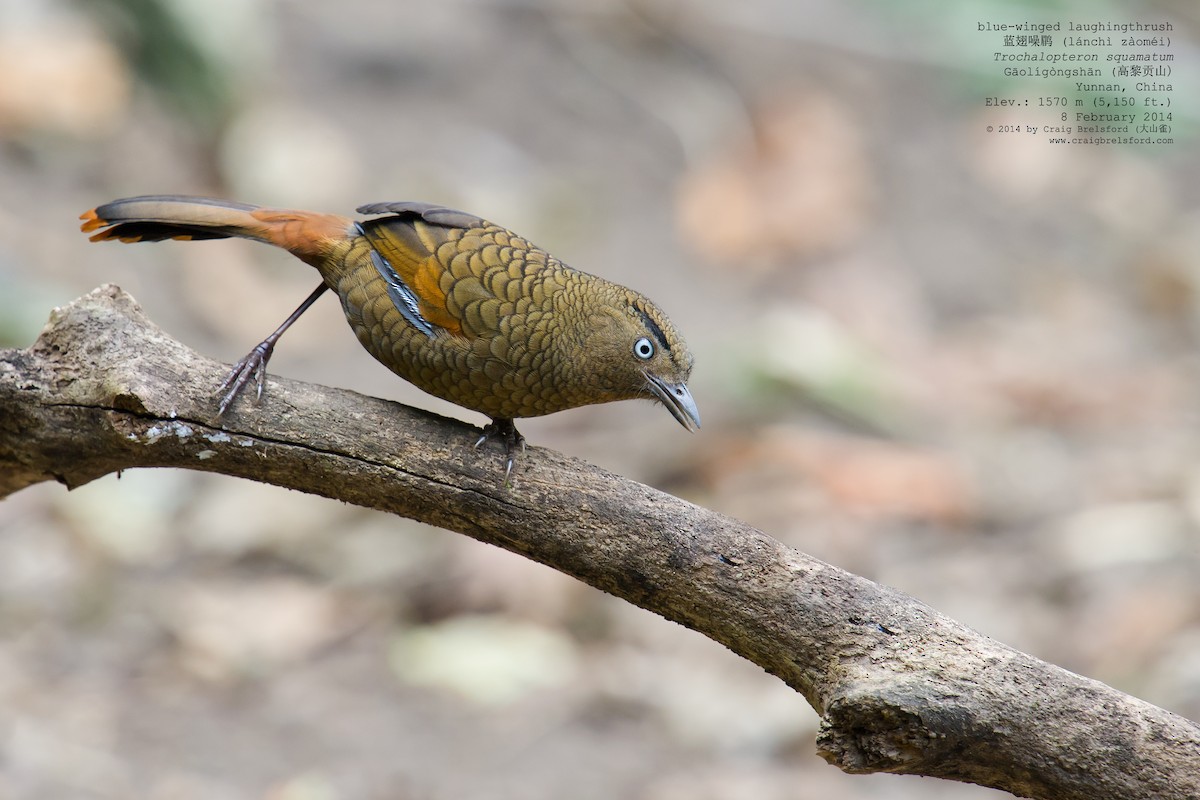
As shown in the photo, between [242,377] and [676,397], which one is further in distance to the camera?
[676,397]

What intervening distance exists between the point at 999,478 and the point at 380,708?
4.42m

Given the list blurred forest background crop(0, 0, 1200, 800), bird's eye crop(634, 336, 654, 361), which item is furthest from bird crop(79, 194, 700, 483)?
blurred forest background crop(0, 0, 1200, 800)

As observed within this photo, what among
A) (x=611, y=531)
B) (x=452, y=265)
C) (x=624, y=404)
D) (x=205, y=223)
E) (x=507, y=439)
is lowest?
(x=611, y=531)

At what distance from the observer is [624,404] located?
29.1 feet

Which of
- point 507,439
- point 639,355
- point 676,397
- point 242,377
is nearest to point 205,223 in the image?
point 242,377

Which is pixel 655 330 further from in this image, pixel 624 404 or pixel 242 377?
pixel 624 404

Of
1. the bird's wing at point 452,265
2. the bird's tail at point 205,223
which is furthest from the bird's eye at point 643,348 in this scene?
the bird's tail at point 205,223

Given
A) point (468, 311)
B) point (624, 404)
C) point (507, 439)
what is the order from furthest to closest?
point (624, 404), point (468, 311), point (507, 439)

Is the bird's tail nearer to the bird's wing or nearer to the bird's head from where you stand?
the bird's wing

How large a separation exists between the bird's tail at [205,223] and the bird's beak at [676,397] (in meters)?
1.08

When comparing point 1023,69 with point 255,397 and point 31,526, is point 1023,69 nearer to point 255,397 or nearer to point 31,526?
point 31,526

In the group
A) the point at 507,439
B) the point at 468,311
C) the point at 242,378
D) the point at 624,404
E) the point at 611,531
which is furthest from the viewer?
the point at 624,404

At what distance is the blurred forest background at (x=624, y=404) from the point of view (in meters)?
5.80

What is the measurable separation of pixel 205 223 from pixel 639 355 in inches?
54.1
